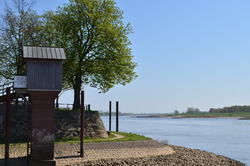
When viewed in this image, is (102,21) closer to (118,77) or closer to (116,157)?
(118,77)

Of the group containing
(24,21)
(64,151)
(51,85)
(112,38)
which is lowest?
(64,151)

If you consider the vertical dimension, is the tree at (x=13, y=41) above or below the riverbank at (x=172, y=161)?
above

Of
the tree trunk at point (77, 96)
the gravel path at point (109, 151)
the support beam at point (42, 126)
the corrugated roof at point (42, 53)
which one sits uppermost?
the corrugated roof at point (42, 53)

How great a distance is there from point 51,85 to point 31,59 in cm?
243

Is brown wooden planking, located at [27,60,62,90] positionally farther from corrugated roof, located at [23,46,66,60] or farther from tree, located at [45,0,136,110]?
tree, located at [45,0,136,110]

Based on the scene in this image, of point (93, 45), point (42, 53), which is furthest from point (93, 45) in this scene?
point (42, 53)

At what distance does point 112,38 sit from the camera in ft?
142

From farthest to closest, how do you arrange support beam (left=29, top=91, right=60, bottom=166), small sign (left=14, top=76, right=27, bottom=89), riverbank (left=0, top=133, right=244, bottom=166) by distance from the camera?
riverbank (left=0, top=133, right=244, bottom=166), small sign (left=14, top=76, right=27, bottom=89), support beam (left=29, top=91, right=60, bottom=166)

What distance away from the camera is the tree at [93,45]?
4312cm

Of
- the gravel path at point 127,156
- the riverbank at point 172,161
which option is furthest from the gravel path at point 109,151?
the riverbank at point 172,161

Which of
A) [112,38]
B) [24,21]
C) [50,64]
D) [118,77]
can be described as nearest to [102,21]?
[112,38]

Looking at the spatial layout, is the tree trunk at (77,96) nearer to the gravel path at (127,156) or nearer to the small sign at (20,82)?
the gravel path at (127,156)

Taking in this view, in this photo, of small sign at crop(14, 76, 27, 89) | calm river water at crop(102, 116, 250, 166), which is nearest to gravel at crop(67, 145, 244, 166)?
calm river water at crop(102, 116, 250, 166)

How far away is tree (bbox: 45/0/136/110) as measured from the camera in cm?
4312
